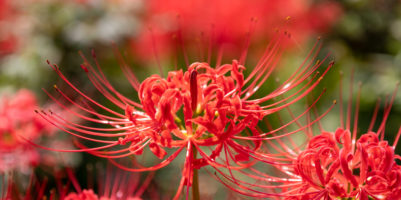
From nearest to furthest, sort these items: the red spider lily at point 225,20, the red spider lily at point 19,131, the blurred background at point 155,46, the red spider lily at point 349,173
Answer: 1. the red spider lily at point 349,173
2. the red spider lily at point 19,131
3. the blurred background at point 155,46
4. the red spider lily at point 225,20

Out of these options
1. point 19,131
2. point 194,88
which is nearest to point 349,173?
point 194,88

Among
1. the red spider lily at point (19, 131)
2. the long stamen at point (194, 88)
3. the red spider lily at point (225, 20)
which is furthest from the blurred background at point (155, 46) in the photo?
the long stamen at point (194, 88)

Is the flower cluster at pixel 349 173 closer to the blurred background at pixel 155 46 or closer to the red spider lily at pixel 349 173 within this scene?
the red spider lily at pixel 349 173

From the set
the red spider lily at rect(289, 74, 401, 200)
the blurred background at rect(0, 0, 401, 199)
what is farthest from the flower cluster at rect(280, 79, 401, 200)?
the blurred background at rect(0, 0, 401, 199)

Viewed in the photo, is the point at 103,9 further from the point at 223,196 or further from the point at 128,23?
the point at 223,196

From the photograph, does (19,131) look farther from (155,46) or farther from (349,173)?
(155,46)

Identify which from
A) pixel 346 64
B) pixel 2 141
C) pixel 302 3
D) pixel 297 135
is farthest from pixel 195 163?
→ pixel 302 3

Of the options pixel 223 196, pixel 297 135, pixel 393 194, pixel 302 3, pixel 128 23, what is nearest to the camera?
pixel 393 194
